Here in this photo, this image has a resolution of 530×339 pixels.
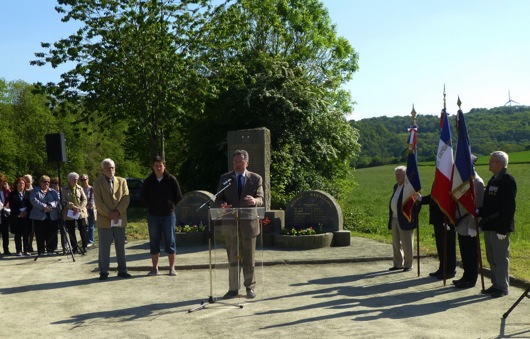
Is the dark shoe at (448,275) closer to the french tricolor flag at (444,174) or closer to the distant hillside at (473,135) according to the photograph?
the french tricolor flag at (444,174)

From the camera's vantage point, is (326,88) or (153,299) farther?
(326,88)

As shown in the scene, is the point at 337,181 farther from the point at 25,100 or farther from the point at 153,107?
the point at 25,100

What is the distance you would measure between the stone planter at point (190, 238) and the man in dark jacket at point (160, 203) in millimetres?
3899

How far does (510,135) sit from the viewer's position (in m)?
81.8

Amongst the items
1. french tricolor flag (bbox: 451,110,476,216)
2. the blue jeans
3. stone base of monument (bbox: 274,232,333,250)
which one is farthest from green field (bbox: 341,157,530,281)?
the blue jeans

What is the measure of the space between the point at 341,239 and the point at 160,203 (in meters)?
5.17

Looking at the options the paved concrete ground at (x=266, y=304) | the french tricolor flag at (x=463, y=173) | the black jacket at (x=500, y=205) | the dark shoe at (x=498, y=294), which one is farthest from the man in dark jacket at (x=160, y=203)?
the dark shoe at (x=498, y=294)

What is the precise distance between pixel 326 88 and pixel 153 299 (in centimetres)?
2209

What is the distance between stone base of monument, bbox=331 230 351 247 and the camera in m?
14.5

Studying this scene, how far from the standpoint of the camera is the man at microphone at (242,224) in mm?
8805

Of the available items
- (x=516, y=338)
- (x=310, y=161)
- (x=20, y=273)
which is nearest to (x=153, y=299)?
(x=20, y=273)

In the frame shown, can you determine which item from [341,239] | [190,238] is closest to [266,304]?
[341,239]

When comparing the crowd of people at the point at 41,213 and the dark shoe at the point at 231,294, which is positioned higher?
the crowd of people at the point at 41,213

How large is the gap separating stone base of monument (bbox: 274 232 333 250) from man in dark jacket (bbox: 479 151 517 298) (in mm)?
5492
